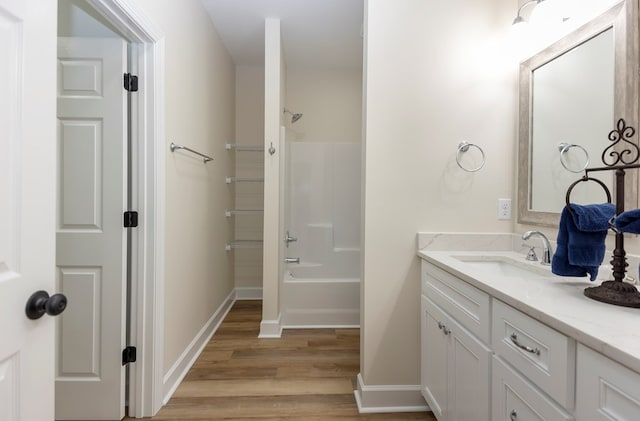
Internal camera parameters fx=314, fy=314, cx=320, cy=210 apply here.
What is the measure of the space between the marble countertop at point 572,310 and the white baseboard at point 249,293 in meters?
2.75

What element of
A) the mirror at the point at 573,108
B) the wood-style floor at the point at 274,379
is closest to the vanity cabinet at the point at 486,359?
the wood-style floor at the point at 274,379

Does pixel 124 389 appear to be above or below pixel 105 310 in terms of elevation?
below

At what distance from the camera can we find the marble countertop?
0.64 meters

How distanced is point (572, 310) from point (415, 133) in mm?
1158

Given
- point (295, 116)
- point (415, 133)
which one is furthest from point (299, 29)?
point (415, 133)

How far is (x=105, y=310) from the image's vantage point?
5.24 ft

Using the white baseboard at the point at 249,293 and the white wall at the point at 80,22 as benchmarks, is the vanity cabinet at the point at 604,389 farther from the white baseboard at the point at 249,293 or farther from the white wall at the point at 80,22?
the white baseboard at the point at 249,293

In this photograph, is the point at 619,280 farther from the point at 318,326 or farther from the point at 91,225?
the point at 318,326

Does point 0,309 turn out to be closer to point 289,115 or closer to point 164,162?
point 164,162

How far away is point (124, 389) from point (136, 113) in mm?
1439

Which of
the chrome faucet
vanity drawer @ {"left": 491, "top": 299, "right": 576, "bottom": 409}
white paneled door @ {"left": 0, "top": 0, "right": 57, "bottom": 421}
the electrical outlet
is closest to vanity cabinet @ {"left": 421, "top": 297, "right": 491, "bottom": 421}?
vanity drawer @ {"left": 491, "top": 299, "right": 576, "bottom": 409}

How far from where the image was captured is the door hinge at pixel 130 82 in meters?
1.59

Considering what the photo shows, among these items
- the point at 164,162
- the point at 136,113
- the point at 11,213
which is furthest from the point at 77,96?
the point at 11,213

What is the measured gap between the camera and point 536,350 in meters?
0.86
